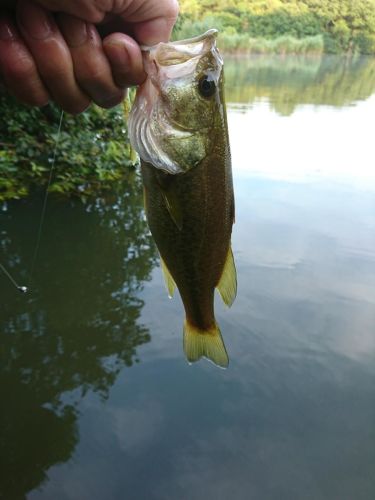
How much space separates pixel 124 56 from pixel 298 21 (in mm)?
58371

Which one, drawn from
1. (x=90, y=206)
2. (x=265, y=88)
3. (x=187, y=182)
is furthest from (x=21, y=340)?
(x=265, y=88)

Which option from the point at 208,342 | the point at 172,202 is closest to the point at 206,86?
the point at 172,202

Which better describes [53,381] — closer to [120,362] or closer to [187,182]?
[120,362]

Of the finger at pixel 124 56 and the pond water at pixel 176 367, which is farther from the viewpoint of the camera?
the pond water at pixel 176 367

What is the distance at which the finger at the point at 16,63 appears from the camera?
4.48ft

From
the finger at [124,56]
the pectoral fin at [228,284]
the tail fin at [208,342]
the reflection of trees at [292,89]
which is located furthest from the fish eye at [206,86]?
the reflection of trees at [292,89]

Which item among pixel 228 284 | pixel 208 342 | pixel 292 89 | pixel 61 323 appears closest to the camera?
pixel 228 284

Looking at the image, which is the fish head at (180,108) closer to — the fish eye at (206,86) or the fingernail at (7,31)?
the fish eye at (206,86)

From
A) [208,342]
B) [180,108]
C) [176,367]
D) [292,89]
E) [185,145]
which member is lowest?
[176,367]

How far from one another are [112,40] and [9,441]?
2796 millimetres

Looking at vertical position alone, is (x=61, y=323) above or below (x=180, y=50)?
below

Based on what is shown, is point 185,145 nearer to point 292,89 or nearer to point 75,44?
point 75,44

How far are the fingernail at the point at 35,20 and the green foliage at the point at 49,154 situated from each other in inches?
177

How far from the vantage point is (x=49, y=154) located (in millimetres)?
6340
